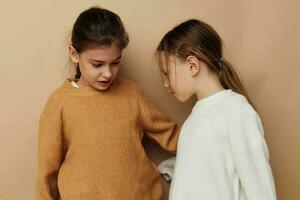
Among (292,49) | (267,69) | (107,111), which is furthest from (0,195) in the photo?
(292,49)

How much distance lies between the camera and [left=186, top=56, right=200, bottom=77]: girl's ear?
1.06 meters

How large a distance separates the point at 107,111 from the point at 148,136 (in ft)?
0.61

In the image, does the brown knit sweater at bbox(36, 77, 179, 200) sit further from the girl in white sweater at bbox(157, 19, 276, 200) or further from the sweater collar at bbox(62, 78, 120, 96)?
the girl in white sweater at bbox(157, 19, 276, 200)

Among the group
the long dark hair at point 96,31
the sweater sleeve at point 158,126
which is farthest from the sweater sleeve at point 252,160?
the long dark hair at point 96,31

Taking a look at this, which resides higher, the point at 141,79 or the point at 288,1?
the point at 288,1

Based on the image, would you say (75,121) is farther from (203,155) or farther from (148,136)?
(203,155)

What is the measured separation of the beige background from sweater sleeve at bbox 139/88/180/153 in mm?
70

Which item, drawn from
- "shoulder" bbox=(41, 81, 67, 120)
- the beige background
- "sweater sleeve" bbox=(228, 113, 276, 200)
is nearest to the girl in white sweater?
"sweater sleeve" bbox=(228, 113, 276, 200)

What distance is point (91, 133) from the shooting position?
1088 mm

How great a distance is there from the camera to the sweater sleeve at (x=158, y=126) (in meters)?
1.17

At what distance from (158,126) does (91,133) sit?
0.70ft

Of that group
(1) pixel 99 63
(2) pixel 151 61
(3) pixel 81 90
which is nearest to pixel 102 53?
(1) pixel 99 63

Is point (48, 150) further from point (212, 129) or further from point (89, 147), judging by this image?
point (212, 129)

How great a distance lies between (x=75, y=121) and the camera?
3.58 ft
